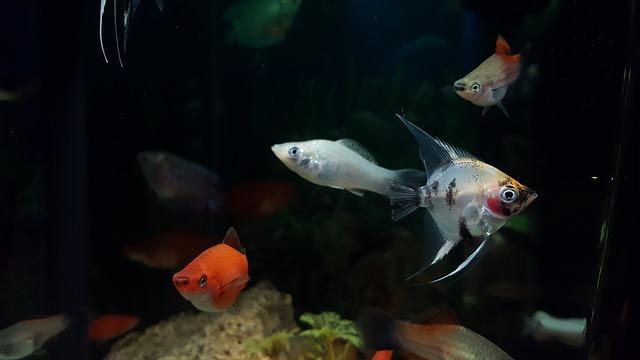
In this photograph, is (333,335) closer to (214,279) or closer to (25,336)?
(214,279)

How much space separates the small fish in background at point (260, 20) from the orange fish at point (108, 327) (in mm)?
1865

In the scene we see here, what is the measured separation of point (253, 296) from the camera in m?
3.31

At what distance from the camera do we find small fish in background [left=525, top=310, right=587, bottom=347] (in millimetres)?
2523

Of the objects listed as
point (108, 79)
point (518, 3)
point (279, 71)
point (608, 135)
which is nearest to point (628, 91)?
point (608, 135)

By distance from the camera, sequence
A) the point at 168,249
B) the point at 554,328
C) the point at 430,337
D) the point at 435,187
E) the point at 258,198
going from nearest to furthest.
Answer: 1. the point at 435,187
2. the point at 430,337
3. the point at 554,328
4. the point at 168,249
5. the point at 258,198

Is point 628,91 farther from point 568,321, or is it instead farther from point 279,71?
point 279,71

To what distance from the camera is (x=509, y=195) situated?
1325 millimetres

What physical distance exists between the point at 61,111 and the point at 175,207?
0.84 metres

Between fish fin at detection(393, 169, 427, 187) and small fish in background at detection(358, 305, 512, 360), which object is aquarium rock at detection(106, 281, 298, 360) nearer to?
small fish in background at detection(358, 305, 512, 360)

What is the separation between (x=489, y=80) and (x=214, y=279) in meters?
1.19

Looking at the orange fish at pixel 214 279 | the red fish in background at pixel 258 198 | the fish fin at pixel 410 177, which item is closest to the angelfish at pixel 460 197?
the fish fin at pixel 410 177

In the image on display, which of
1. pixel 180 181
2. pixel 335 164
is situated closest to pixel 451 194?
pixel 335 164

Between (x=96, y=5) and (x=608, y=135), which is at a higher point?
Result: (x=96, y=5)

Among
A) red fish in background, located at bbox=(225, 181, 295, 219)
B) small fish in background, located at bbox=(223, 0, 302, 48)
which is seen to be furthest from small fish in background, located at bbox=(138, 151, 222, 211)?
small fish in background, located at bbox=(223, 0, 302, 48)
